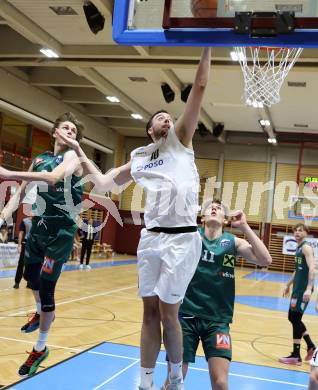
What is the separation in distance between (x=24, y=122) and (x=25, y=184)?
17612 millimetres

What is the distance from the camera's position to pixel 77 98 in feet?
67.2

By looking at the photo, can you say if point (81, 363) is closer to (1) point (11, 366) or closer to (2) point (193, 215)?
(1) point (11, 366)

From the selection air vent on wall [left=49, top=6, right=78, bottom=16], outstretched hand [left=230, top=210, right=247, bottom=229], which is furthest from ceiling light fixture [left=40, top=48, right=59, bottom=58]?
outstretched hand [left=230, top=210, right=247, bottom=229]

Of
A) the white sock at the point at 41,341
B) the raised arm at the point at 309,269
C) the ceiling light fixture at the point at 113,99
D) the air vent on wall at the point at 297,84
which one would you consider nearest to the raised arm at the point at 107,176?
the white sock at the point at 41,341

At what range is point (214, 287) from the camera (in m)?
4.14

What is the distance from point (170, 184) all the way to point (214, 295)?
119 centimetres

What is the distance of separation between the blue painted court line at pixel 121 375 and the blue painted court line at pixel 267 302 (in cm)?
570

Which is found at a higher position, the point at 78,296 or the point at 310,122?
the point at 310,122

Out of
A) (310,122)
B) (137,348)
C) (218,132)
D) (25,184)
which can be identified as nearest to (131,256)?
(218,132)

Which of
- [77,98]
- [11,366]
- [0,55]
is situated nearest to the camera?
[11,366]

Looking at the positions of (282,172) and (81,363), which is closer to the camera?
(81,363)

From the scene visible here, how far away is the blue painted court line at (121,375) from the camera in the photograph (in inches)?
203

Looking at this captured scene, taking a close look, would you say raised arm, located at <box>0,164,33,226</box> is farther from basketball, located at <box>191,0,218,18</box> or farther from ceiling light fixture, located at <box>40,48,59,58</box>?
ceiling light fixture, located at <box>40,48,59,58</box>

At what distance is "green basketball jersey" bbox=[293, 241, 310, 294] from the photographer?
287 inches
